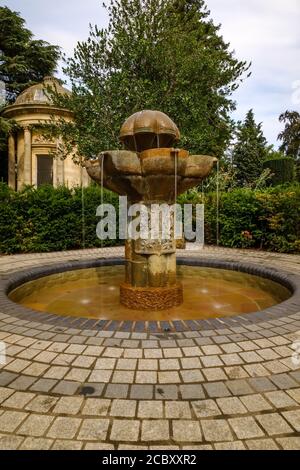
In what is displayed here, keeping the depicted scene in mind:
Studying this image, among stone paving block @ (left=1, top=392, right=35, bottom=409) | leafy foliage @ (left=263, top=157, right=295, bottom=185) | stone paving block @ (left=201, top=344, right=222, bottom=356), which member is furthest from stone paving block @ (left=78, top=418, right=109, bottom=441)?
leafy foliage @ (left=263, top=157, right=295, bottom=185)

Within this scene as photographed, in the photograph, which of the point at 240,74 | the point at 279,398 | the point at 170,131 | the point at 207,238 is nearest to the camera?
the point at 279,398

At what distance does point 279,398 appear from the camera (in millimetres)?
2291

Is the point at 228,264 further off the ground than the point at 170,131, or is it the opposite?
the point at 170,131

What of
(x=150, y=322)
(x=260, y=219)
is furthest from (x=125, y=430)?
(x=260, y=219)

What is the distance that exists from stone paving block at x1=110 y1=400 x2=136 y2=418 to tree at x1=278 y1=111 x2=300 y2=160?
4113 cm

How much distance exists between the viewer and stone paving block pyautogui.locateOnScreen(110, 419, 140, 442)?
1878mm

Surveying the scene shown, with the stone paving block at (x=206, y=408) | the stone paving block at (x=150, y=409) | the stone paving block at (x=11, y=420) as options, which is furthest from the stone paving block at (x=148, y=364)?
the stone paving block at (x=11, y=420)

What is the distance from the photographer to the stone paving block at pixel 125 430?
1878 mm

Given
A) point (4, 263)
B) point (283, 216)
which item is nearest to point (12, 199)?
point (4, 263)

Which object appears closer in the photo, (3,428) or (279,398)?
(3,428)

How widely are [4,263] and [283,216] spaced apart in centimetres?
820

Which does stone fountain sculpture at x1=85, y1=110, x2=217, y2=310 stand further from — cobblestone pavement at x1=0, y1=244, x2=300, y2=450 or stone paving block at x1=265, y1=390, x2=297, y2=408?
stone paving block at x1=265, y1=390, x2=297, y2=408

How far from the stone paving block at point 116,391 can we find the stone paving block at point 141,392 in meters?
0.05
